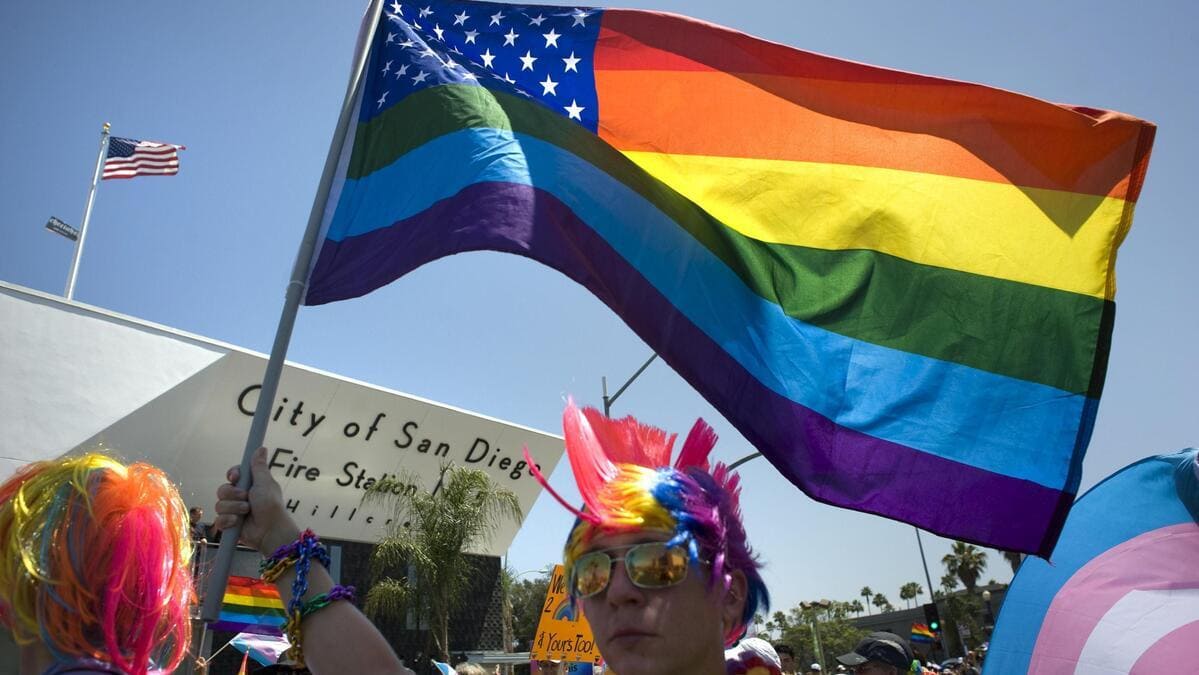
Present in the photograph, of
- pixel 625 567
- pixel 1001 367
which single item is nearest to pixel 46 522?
pixel 625 567

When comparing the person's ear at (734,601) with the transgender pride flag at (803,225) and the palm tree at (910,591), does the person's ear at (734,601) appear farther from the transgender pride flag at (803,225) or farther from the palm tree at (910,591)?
the palm tree at (910,591)

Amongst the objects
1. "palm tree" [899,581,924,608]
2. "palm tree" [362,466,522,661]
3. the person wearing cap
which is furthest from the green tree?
the person wearing cap

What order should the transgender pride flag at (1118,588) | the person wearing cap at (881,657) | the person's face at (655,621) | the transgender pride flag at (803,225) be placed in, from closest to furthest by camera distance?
the person's face at (655,621)
the transgender pride flag at (1118,588)
the transgender pride flag at (803,225)
the person wearing cap at (881,657)

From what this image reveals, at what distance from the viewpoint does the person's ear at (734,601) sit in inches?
86.7

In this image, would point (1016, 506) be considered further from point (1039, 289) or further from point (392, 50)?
point (392, 50)

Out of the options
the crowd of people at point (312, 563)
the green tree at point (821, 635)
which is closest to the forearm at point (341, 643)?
the crowd of people at point (312, 563)

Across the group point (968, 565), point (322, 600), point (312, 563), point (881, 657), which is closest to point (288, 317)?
point (312, 563)

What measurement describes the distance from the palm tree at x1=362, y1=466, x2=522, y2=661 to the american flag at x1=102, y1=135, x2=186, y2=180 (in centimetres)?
1090

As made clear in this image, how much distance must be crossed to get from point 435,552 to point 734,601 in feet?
66.6

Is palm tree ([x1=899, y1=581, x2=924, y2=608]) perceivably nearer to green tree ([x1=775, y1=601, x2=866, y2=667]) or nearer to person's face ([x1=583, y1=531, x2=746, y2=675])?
green tree ([x1=775, y1=601, x2=866, y2=667])

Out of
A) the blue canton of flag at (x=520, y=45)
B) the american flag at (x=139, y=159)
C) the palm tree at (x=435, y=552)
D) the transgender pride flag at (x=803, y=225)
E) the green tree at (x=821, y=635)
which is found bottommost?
the green tree at (x=821, y=635)

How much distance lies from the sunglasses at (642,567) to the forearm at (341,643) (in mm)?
555

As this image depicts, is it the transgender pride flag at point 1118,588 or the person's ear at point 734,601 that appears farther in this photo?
the transgender pride flag at point 1118,588

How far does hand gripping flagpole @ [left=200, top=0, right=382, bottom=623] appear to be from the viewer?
218cm
